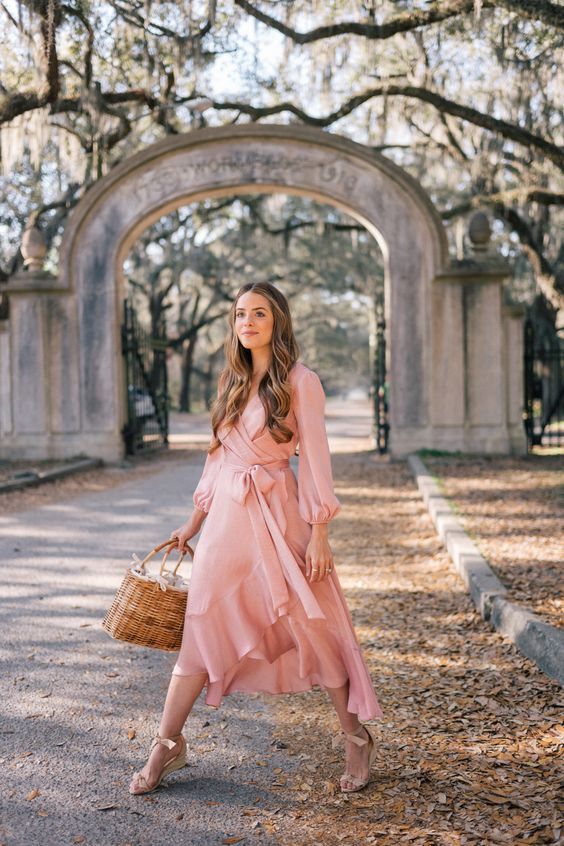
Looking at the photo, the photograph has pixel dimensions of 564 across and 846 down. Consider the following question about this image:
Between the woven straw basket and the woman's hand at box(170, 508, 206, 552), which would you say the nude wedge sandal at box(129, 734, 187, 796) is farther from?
the woman's hand at box(170, 508, 206, 552)

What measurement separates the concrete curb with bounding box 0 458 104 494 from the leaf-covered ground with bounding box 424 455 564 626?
514 cm

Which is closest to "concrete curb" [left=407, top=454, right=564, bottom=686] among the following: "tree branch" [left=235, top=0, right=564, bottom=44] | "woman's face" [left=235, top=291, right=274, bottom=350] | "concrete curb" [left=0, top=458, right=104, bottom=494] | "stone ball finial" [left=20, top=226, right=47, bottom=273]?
"woman's face" [left=235, top=291, right=274, bottom=350]

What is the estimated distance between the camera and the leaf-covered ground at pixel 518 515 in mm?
4945

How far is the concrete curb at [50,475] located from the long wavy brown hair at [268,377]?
7.62 m

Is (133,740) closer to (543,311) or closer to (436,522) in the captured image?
(436,522)

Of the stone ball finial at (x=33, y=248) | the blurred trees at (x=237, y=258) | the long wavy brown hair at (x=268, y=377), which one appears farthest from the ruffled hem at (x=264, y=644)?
the blurred trees at (x=237, y=258)

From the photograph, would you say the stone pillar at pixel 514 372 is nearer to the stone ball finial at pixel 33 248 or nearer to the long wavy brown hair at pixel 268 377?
the stone ball finial at pixel 33 248

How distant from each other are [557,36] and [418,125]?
560 centimetres

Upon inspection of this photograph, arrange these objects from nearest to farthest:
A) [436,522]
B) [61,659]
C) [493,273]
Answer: [61,659]
[436,522]
[493,273]

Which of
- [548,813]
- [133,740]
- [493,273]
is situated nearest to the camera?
[548,813]

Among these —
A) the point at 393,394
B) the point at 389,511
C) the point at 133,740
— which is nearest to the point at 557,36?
the point at 393,394

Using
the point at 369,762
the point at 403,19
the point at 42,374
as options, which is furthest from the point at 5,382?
the point at 369,762

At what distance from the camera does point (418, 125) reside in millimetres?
16422

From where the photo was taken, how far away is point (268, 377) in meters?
2.91
